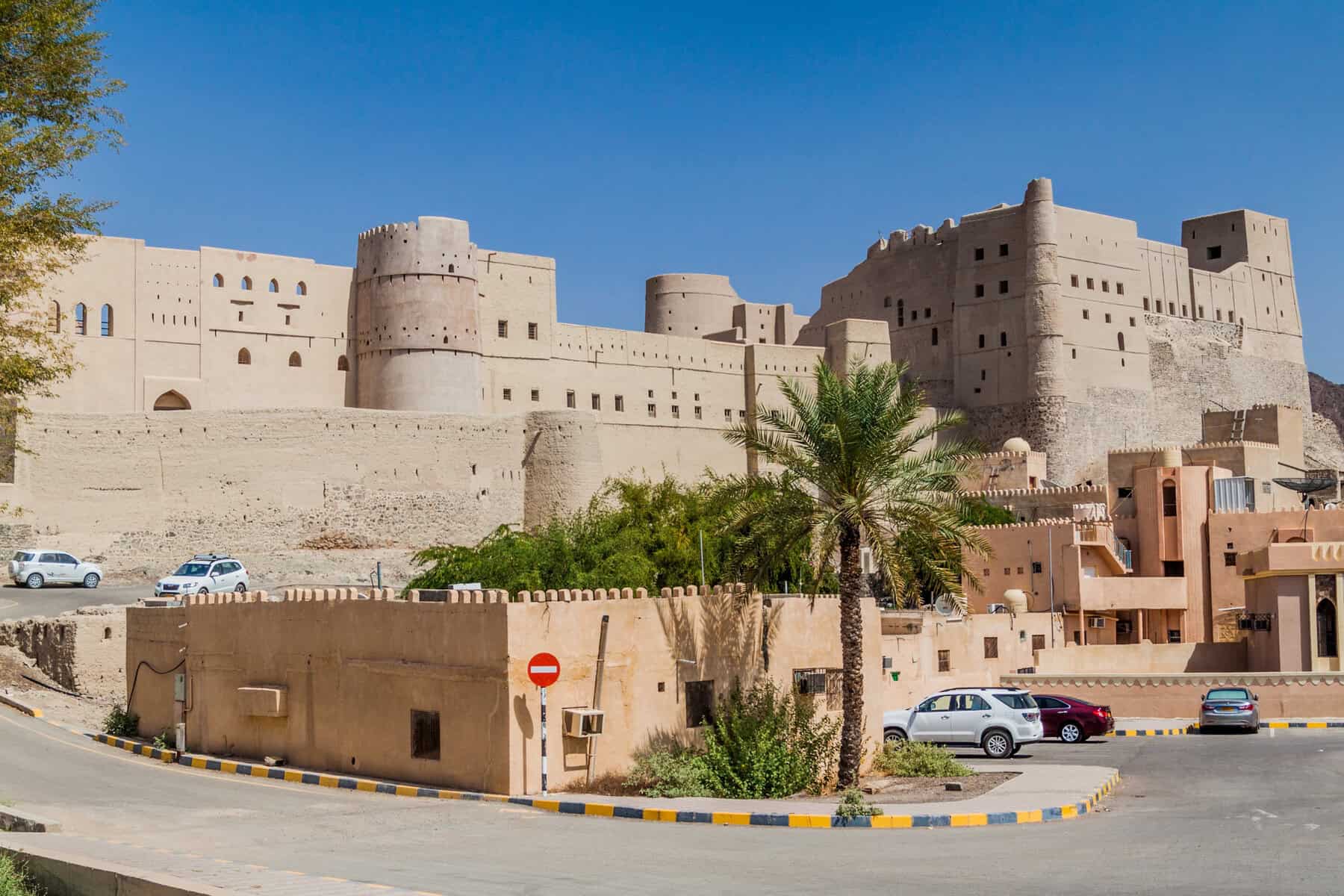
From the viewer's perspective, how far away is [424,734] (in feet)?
49.5

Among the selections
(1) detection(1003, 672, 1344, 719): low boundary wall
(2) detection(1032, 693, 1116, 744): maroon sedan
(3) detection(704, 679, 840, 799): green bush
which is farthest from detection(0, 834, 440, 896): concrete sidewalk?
(1) detection(1003, 672, 1344, 719): low boundary wall

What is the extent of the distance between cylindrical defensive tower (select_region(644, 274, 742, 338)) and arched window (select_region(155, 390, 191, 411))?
30242mm

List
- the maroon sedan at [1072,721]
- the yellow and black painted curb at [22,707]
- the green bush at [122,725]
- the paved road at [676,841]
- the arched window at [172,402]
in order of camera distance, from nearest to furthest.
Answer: the paved road at [676,841] → the green bush at [122,725] → the yellow and black painted curb at [22,707] → the maroon sedan at [1072,721] → the arched window at [172,402]

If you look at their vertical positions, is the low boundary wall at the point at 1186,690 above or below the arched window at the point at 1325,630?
below

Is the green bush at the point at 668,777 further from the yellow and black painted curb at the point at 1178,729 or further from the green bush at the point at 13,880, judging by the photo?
the yellow and black painted curb at the point at 1178,729

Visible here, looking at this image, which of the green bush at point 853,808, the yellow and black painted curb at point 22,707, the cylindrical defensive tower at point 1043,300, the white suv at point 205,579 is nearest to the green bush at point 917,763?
the green bush at point 853,808

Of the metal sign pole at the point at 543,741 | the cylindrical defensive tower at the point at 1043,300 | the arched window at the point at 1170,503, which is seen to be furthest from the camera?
the cylindrical defensive tower at the point at 1043,300

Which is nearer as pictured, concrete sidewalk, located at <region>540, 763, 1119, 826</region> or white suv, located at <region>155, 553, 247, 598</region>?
concrete sidewalk, located at <region>540, 763, 1119, 826</region>

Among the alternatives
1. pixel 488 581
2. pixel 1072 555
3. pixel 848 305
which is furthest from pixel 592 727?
pixel 848 305

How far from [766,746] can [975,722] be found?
606 centimetres

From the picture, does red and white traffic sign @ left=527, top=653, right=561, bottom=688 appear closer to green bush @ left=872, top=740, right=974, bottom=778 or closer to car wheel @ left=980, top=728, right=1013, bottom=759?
green bush @ left=872, top=740, right=974, bottom=778

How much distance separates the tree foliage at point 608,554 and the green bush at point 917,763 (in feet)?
19.6

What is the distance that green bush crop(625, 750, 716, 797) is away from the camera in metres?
14.5

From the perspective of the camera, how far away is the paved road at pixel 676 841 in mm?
9984
